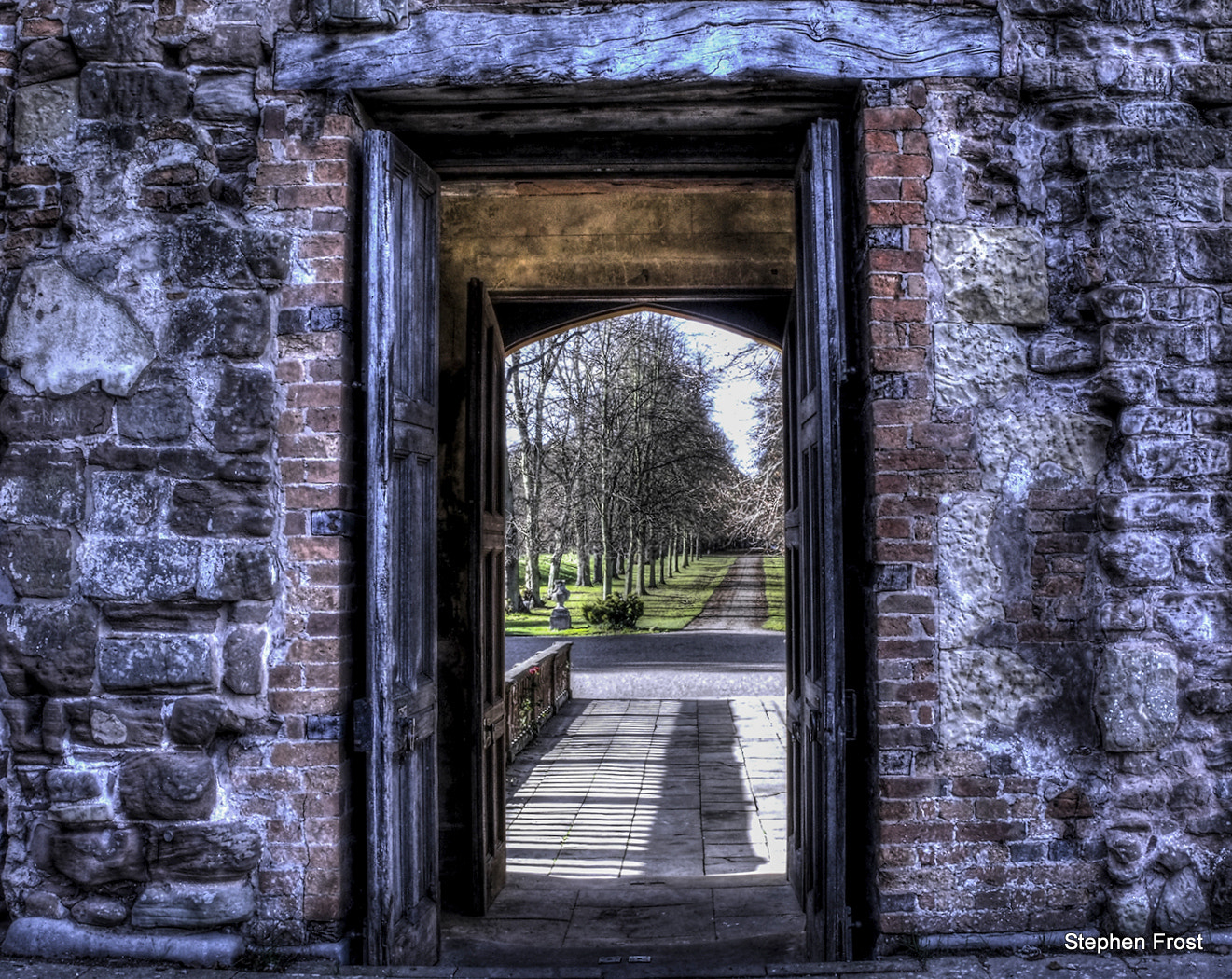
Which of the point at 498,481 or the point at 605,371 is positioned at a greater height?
the point at 605,371

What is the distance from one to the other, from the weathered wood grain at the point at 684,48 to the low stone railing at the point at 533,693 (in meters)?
6.12

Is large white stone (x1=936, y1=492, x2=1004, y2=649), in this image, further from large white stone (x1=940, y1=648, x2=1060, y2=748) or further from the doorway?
the doorway

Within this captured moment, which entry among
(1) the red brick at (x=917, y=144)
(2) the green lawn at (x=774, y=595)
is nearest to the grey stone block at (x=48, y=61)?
(1) the red brick at (x=917, y=144)

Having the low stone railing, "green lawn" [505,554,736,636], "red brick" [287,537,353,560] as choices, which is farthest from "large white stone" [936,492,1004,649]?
"green lawn" [505,554,736,636]

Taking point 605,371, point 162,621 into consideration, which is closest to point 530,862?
point 162,621

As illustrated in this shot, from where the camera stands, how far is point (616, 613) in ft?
68.2

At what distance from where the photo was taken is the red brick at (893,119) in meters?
3.23

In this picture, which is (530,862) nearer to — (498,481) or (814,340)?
(498,481)

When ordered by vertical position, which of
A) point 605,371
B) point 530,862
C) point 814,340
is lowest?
point 530,862

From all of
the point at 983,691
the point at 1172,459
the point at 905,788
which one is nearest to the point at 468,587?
the point at 905,788

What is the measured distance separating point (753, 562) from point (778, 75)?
172 feet

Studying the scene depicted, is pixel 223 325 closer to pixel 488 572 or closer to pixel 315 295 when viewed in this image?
pixel 315 295

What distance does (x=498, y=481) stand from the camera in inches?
222

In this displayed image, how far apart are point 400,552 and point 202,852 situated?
1.16 metres
